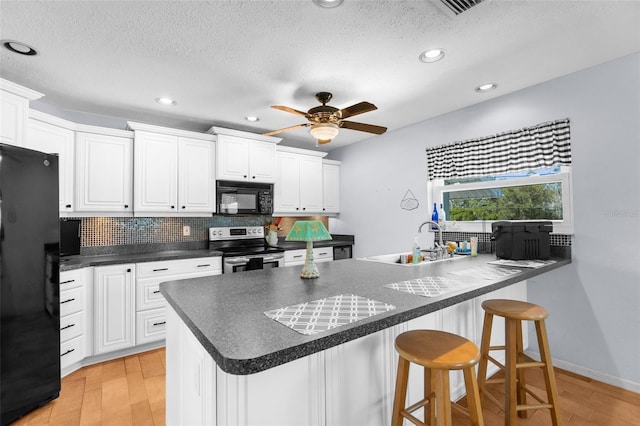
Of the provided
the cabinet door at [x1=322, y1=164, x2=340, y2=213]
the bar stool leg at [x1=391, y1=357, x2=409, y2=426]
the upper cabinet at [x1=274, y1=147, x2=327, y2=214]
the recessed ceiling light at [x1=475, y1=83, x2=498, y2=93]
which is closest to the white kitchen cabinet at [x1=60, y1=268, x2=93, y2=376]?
the upper cabinet at [x1=274, y1=147, x2=327, y2=214]

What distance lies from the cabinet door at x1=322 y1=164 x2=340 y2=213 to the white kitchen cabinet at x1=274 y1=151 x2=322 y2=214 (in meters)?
0.11

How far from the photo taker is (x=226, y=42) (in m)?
1.94

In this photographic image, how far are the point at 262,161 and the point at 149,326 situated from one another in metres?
2.21

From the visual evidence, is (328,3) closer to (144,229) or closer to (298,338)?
(298,338)

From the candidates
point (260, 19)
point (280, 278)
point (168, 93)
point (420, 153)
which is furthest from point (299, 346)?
point (420, 153)

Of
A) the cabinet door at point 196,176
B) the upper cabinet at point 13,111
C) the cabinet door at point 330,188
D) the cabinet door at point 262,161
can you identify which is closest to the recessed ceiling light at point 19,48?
the upper cabinet at point 13,111

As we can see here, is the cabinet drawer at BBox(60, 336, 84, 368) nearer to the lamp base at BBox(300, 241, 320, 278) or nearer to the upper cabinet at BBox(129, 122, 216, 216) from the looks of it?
the upper cabinet at BBox(129, 122, 216, 216)

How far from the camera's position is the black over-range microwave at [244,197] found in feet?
11.9

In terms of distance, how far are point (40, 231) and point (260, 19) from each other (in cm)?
199

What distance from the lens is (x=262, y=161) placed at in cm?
388

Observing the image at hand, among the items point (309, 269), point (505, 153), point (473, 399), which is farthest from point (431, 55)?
point (473, 399)

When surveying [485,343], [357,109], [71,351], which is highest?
[357,109]

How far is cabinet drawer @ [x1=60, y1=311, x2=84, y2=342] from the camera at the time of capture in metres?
2.39

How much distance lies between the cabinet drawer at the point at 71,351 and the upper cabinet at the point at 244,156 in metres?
2.01
